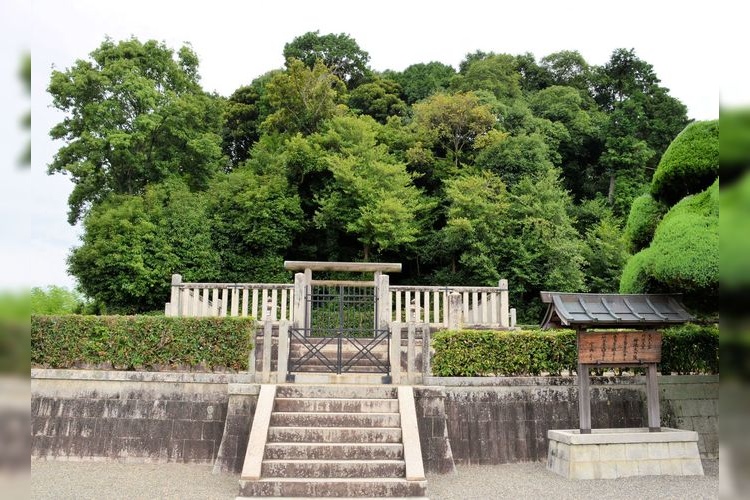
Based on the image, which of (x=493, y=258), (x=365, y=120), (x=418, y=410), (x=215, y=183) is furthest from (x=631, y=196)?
(x=418, y=410)

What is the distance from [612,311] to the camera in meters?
7.18

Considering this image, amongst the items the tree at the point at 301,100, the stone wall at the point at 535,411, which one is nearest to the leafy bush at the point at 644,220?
the stone wall at the point at 535,411

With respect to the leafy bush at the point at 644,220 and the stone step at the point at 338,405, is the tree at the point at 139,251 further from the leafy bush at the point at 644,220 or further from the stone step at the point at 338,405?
the leafy bush at the point at 644,220

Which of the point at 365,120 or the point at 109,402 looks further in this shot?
the point at 365,120

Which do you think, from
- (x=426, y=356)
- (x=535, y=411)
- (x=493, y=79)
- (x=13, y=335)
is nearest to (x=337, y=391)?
(x=426, y=356)

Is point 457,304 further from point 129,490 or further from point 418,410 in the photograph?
point 129,490

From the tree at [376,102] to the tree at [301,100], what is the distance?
3274 mm

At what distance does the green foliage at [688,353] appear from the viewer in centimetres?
854

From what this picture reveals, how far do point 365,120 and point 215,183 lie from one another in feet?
22.7

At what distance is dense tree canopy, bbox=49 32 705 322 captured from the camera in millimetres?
18016

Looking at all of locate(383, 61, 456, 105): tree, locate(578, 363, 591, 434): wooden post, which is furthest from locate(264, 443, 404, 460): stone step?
locate(383, 61, 456, 105): tree

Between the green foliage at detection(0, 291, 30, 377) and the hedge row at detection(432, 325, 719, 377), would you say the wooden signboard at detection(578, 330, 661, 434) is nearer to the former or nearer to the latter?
the hedge row at detection(432, 325, 719, 377)

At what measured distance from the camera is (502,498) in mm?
6094

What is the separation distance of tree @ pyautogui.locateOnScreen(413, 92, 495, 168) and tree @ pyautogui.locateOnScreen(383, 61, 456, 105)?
505 cm
